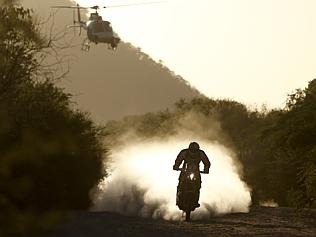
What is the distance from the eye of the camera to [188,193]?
22500 mm

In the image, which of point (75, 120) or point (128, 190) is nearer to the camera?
point (128, 190)

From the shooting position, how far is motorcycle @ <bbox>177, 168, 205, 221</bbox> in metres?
22.4

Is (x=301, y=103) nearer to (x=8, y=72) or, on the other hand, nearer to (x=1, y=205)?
(x=8, y=72)

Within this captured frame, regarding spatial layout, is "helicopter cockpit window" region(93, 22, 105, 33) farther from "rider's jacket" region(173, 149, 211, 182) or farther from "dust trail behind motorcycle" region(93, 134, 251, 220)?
"rider's jacket" region(173, 149, 211, 182)

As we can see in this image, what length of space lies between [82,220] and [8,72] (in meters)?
7.94

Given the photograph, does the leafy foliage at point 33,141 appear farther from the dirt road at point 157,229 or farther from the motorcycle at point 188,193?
the motorcycle at point 188,193

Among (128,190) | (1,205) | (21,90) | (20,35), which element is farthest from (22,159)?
(128,190)

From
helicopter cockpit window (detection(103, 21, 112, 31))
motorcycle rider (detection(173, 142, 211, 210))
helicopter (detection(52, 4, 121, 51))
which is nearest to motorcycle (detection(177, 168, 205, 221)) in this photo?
motorcycle rider (detection(173, 142, 211, 210))

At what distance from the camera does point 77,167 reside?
115ft

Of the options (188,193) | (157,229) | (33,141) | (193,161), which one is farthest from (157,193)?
(33,141)

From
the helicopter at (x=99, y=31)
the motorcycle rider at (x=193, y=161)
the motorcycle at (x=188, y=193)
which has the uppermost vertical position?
the helicopter at (x=99, y=31)

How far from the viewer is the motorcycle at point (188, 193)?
883 inches

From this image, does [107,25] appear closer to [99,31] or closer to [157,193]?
[99,31]

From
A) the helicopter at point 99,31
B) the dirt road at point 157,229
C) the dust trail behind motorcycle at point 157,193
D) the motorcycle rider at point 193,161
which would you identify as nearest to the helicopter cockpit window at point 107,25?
the helicopter at point 99,31
